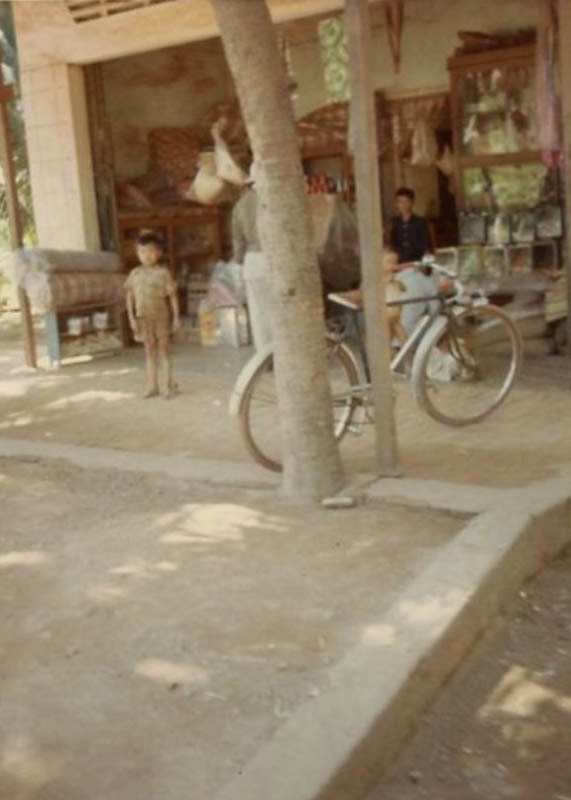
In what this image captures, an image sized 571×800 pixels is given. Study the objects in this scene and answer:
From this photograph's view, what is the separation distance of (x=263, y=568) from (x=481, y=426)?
9.41 ft

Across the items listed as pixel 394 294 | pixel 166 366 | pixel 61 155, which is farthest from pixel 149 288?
pixel 61 155

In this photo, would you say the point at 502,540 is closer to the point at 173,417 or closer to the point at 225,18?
the point at 225,18

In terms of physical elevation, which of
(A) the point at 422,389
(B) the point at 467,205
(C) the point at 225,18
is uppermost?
(C) the point at 225,18

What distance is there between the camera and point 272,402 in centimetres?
673

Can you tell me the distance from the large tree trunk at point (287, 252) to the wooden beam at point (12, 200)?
548 cm

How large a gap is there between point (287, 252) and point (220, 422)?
2690 mm

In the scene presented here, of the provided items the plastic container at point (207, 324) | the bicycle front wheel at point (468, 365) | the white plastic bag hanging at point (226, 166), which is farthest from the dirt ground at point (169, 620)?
the white plastic bag hanging at point (226, 166)

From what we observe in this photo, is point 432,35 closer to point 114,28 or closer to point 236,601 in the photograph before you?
point 114,28

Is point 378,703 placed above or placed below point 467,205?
below

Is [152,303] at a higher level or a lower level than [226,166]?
lower

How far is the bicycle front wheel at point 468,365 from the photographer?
6766 millimetres

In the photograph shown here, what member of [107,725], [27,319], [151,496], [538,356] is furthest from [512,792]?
[27,319]

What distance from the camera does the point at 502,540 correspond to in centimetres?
441

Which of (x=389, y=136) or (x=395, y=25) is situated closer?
(x=395, y=25)
